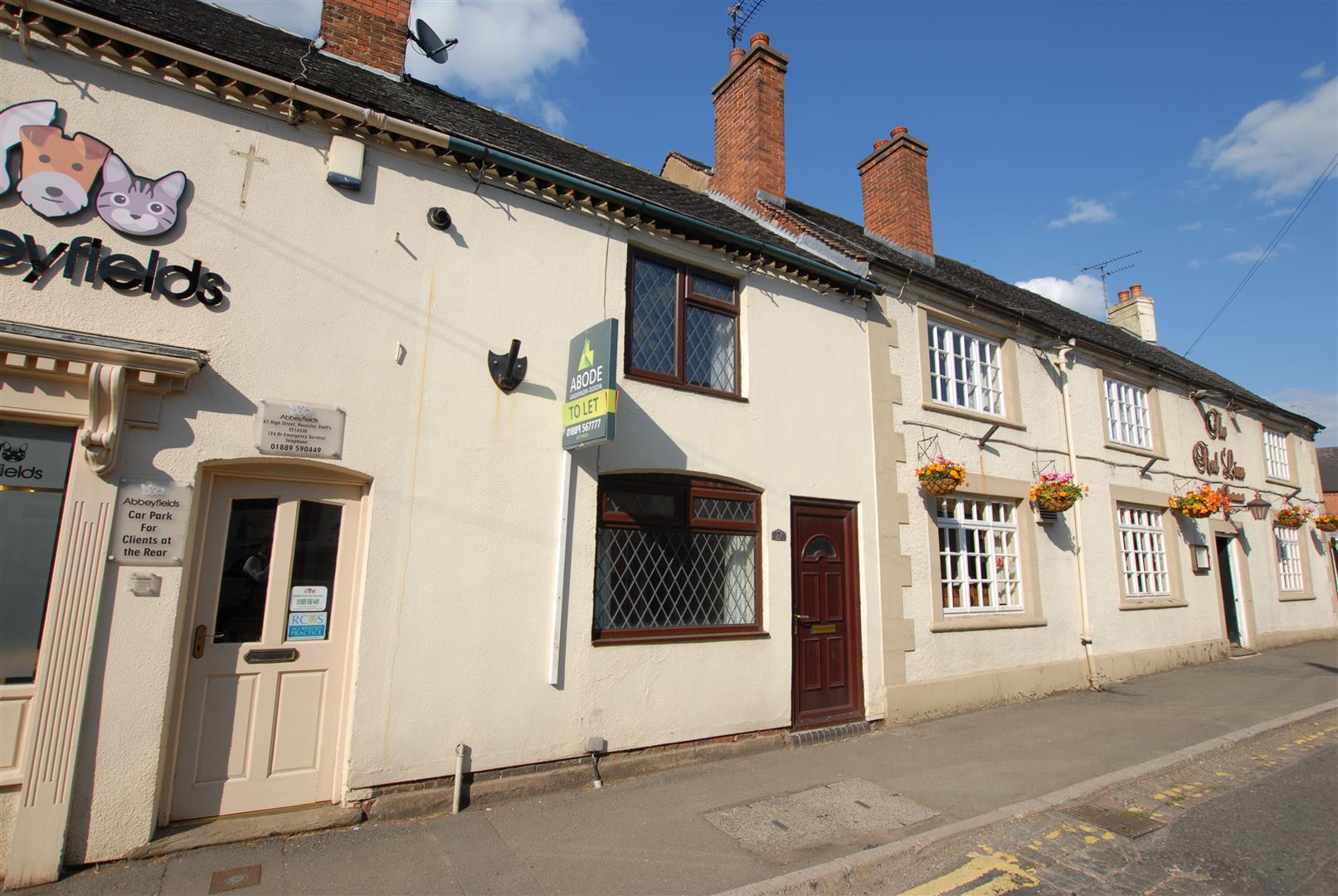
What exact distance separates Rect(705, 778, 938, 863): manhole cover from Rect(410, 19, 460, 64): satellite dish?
30.4ft

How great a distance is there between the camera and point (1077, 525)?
10.6 metres

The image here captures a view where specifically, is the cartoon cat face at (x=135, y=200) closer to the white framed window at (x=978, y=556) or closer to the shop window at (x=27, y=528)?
the shop window at (x=27, y=528)

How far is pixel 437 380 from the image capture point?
5.59 meters

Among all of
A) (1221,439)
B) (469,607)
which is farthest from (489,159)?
(1221,439)

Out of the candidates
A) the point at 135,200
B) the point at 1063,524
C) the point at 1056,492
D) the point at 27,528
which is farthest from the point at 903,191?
the point at 27,528

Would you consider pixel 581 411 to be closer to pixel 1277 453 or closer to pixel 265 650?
pixel 265 650

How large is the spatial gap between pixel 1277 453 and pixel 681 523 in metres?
18.0

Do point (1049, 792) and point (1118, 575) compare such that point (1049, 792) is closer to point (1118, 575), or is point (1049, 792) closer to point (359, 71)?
point (1118, 575)

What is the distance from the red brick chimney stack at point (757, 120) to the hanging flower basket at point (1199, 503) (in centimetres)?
949

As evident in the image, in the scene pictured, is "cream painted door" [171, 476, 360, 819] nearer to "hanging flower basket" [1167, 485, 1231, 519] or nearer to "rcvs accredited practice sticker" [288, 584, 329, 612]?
"rcvs accredited practice sticker" [288, 584, 329, 612]

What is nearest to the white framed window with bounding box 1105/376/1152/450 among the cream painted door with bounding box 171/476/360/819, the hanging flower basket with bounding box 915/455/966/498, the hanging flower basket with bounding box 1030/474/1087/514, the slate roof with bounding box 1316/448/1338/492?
the hanging flower basket with bounding box 1030/474/1087/514

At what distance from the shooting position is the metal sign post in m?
5.44

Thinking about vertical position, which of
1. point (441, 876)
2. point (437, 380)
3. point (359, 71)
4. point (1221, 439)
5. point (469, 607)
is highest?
point (359, 71)

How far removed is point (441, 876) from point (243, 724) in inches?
72.9
